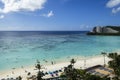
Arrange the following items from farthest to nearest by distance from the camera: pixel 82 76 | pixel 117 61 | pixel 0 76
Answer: pixel 0 76 → pixel 117 61 → pixel 82 76

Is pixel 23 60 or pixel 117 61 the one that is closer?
pixel 117 61

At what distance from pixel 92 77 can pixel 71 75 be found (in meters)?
4.55

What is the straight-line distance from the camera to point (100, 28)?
18862 centimetres

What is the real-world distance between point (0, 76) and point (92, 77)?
27.5 meters

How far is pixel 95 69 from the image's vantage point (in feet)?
129

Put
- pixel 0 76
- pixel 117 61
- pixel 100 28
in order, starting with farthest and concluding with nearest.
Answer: pixel 100 28 < pixel 0 76 < pixel 117 61

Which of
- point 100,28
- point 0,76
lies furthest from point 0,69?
point 100,28

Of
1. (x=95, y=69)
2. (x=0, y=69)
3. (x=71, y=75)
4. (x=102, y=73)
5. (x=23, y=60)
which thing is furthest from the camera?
(x=23, y=60)

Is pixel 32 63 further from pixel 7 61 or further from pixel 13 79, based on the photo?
pixel 13 79

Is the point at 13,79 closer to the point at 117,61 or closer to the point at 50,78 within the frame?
the point at 50,78

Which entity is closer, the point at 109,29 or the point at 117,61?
the point at 117,61

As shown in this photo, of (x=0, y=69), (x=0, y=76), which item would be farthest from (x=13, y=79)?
(x=0, y=69)

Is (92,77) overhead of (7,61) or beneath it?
overhead

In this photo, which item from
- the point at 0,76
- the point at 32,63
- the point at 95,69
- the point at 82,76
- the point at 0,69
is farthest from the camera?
the point at 32,63
